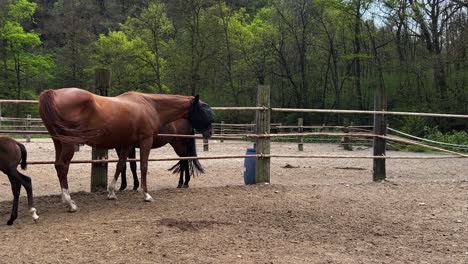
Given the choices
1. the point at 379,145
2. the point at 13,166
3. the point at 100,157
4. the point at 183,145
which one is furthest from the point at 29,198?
the point at 379,145

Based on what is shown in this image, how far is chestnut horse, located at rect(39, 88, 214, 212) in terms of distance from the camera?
462 cm

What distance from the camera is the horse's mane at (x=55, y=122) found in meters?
4.57

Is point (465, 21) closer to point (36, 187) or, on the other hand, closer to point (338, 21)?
point (338, 21)

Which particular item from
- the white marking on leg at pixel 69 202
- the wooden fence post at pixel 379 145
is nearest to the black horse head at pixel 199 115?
the white marking on leg at pixel 69 202

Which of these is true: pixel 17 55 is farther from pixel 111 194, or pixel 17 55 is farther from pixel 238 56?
pixel 111 194

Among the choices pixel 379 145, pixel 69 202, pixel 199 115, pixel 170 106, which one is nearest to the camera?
pixel 69 202

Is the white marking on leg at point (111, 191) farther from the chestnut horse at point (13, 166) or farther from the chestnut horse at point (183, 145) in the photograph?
the chestnut horse at point (183, 145)

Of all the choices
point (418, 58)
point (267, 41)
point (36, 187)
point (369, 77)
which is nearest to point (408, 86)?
point (418, 58)

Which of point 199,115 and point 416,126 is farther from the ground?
point 199,115

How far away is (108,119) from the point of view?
16.4 feet

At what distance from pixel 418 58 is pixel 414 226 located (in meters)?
24.1

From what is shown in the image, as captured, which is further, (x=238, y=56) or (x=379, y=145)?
(x=238, y=56)

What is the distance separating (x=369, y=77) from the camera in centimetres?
3133

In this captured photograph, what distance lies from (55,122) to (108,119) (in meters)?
0.60
